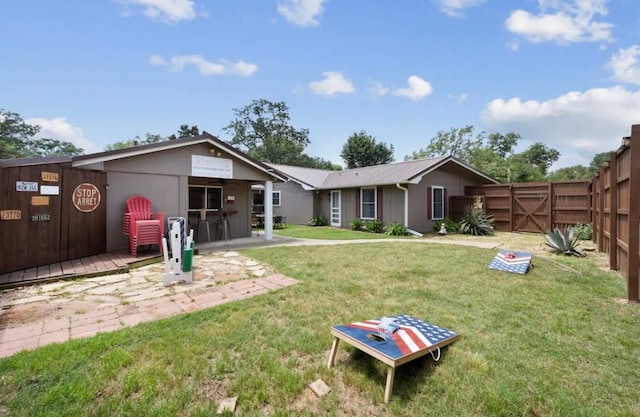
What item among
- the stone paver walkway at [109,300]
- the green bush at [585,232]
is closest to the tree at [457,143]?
the green bush at [585,232]

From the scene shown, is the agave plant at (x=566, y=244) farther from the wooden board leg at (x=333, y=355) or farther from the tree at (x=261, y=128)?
the tree at (x=261, y=128)

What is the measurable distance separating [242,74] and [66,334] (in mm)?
19997

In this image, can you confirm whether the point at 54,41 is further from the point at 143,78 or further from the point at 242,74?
→ the point at 242,74

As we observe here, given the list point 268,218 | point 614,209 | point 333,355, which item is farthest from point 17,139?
point 614,209

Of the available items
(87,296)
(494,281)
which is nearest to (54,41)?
(87,296)

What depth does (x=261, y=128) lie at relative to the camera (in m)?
41.8

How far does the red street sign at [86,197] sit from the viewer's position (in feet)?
20.0

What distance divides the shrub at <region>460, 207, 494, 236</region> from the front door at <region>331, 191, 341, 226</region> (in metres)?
5.94

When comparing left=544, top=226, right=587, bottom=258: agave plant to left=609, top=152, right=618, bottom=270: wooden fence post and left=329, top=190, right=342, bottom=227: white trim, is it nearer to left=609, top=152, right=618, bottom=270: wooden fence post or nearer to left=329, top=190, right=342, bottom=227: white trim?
left=609, top=152, right=618, bottom=270: wooden fence post

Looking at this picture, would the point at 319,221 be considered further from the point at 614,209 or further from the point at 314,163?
the point at 314,163

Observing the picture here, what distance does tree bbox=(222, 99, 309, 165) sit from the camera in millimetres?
41219

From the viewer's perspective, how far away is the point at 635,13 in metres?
7.24

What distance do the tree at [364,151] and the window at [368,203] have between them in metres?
18.3

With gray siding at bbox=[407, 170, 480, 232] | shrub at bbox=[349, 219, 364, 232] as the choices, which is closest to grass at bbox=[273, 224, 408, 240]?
shrub at bbox=[349, 219, 364, 232]
